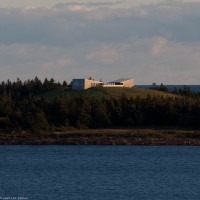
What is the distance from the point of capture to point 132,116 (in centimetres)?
12619

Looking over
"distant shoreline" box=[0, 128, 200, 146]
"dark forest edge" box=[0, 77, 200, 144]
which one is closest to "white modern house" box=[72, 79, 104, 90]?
"dark forest edge" box=[0, 77, 200, 144]

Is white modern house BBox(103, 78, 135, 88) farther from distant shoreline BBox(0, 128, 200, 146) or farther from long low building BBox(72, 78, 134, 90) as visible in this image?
distant shoreline BBox(0, 128, 200, 146)

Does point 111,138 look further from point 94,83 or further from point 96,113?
point 94,83

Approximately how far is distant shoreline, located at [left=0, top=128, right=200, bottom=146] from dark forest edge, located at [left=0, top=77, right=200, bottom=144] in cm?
202

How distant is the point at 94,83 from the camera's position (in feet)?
530

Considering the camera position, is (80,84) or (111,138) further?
(80,84)

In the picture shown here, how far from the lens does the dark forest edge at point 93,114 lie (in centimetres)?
12069

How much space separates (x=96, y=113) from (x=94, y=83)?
37628 mm
